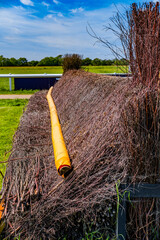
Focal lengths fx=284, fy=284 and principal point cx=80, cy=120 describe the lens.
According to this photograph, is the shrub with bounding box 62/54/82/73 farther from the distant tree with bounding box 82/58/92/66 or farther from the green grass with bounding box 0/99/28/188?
the green grass with bounding box 0/99/28/188

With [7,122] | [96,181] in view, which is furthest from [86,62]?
[96,181]

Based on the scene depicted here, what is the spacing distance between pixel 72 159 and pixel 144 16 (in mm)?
1660

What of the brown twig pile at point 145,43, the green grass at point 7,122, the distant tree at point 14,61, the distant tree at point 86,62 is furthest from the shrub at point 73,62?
the distant tree at point 14,61

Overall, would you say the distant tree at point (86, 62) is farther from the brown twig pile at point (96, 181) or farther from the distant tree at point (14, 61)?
the distant tree at point (14, 61)

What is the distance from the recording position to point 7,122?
848 centimetres

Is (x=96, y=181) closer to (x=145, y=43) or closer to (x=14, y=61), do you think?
(x=145, y=43)

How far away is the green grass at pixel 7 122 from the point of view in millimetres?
5795

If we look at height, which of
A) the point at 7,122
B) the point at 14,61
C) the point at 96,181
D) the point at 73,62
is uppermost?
the point at 14,61

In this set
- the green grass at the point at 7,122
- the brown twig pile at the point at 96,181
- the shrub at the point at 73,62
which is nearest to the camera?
the brown twig pile at the point at 96,181

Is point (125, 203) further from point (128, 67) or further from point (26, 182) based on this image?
point (128, 67)

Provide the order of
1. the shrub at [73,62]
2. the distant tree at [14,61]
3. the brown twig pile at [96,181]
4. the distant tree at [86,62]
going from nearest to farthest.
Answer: the brown twig pile at [96,181]
the shrub at [73,62]
the distant tree at [86,62]
the distant tree at [14,61]

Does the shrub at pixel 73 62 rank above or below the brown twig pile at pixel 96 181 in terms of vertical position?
above

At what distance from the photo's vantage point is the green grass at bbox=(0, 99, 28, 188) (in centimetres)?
580

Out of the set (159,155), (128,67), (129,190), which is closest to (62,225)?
(129,190)
